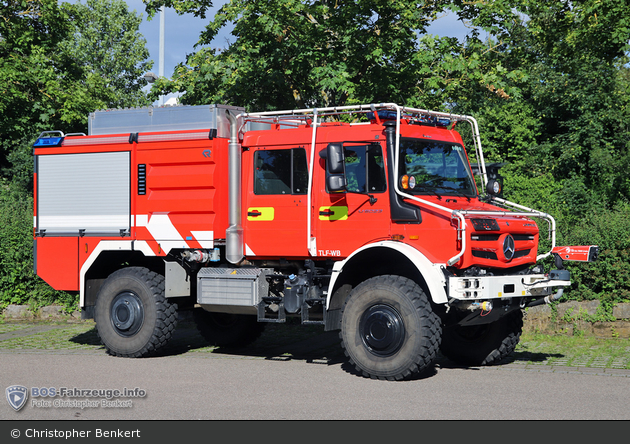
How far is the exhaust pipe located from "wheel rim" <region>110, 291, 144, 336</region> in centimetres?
148

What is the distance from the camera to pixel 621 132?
22.6m

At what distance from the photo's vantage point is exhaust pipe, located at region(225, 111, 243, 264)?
10000 millimetres

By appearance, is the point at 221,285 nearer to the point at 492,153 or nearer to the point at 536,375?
the point at 536,375

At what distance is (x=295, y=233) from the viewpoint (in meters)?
9.66

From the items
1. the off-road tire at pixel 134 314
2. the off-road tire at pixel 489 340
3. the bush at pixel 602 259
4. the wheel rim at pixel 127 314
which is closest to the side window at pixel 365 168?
the off-road tire at pixel 489 340

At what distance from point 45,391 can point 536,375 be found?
542cm

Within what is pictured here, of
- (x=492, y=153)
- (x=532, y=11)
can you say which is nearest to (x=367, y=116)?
(x=532, y=11)

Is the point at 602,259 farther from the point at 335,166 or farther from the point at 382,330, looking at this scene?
the point at 335,166

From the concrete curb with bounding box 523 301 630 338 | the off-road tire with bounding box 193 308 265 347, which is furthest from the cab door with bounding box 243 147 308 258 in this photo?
the concrete curb with bounding box 523 301 630 338

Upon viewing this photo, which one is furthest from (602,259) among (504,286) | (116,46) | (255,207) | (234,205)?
(116,46)

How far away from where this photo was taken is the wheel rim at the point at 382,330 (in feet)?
28.0

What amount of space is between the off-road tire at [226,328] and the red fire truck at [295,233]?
26 mm

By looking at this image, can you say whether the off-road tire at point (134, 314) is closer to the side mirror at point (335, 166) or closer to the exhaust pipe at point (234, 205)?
the exhaust pipe at point (234, 205)

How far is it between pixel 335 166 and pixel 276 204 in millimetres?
1343
